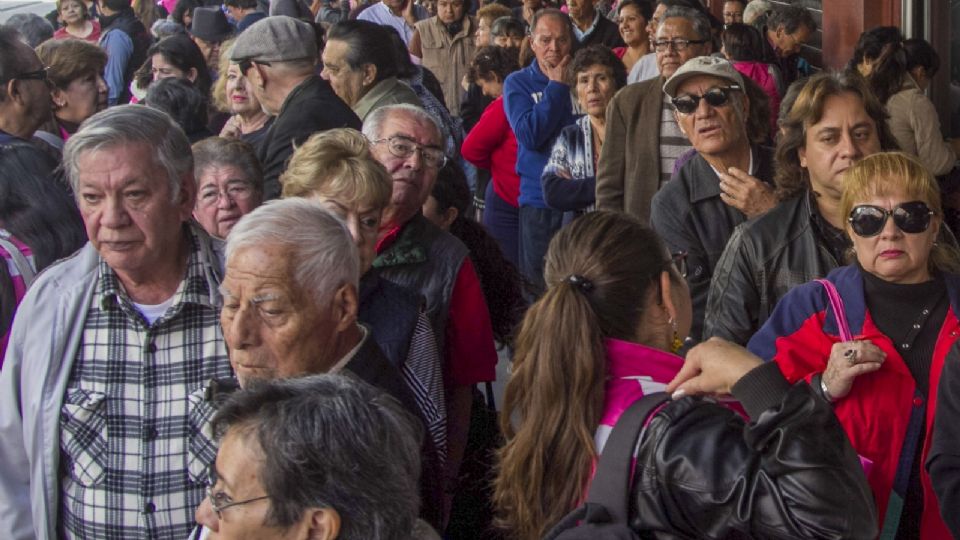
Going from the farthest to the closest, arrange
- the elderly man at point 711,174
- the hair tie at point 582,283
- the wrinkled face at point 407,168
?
the elderly man at point 711,174
the wrinkled face at point 407,168
the hair tie at point 582,283

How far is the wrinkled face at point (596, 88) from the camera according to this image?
6613 mm

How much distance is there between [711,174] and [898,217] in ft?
4.44

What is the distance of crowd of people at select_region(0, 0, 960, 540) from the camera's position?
2379 mm

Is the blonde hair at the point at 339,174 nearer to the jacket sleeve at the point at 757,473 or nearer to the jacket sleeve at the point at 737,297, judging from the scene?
the jacket sleeve at the point at 737,297

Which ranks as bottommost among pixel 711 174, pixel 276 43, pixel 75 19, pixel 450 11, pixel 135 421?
pixel 135 421

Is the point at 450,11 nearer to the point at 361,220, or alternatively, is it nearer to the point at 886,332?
the point at 361,220

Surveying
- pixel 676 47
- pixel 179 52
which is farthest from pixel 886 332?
pixel 179 52

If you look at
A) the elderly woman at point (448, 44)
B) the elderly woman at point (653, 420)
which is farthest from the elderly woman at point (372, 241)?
the elderly woman at point (448, 44)

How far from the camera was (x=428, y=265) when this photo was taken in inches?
165

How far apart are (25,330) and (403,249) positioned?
130 cm

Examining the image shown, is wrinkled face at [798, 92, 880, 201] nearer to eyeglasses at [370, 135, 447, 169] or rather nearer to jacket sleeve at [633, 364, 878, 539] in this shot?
eyeglasses at [370, 135, 447, 169]

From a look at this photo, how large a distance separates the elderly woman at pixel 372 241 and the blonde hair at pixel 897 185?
1206 mm

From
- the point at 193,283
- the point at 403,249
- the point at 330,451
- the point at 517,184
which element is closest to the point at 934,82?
the point at 517,184

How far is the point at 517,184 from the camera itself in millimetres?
7715
